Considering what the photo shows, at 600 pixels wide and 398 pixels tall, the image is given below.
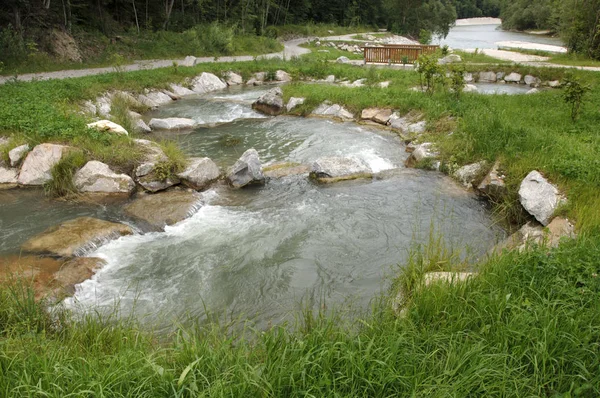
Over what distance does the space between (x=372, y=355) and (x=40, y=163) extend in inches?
386

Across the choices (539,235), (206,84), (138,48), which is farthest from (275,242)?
(138,48)

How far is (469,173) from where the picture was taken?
33.1ft

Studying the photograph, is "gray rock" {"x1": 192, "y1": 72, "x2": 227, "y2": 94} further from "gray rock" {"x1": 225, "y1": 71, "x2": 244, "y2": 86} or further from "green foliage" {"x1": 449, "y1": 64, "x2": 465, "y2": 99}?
"green foliage" {"x1": 449, "y1": 64, "x2": 465, "y2": 99}

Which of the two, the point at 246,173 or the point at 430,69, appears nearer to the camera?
the point at 246,173

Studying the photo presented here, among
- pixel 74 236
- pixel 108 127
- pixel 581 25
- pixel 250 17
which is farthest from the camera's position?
pixel 250 17

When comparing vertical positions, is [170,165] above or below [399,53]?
below

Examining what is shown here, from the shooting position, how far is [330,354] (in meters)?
3.55

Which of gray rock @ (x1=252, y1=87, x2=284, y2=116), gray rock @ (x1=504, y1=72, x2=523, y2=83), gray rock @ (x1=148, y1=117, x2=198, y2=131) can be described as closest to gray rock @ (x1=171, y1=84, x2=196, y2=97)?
gray rock @ (x1=252, y1=87, x2=284, y2=116)

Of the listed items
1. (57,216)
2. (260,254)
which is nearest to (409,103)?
(260,254)

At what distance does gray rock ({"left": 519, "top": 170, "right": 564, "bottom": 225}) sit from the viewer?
7.42 metres

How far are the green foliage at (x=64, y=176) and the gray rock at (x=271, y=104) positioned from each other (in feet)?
30.8

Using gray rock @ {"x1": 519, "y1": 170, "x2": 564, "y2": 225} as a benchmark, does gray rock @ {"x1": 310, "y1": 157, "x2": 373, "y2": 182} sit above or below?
below

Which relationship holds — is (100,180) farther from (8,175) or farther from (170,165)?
(8,175)

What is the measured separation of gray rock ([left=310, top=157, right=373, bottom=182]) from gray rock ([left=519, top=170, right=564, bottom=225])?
3757 mm
